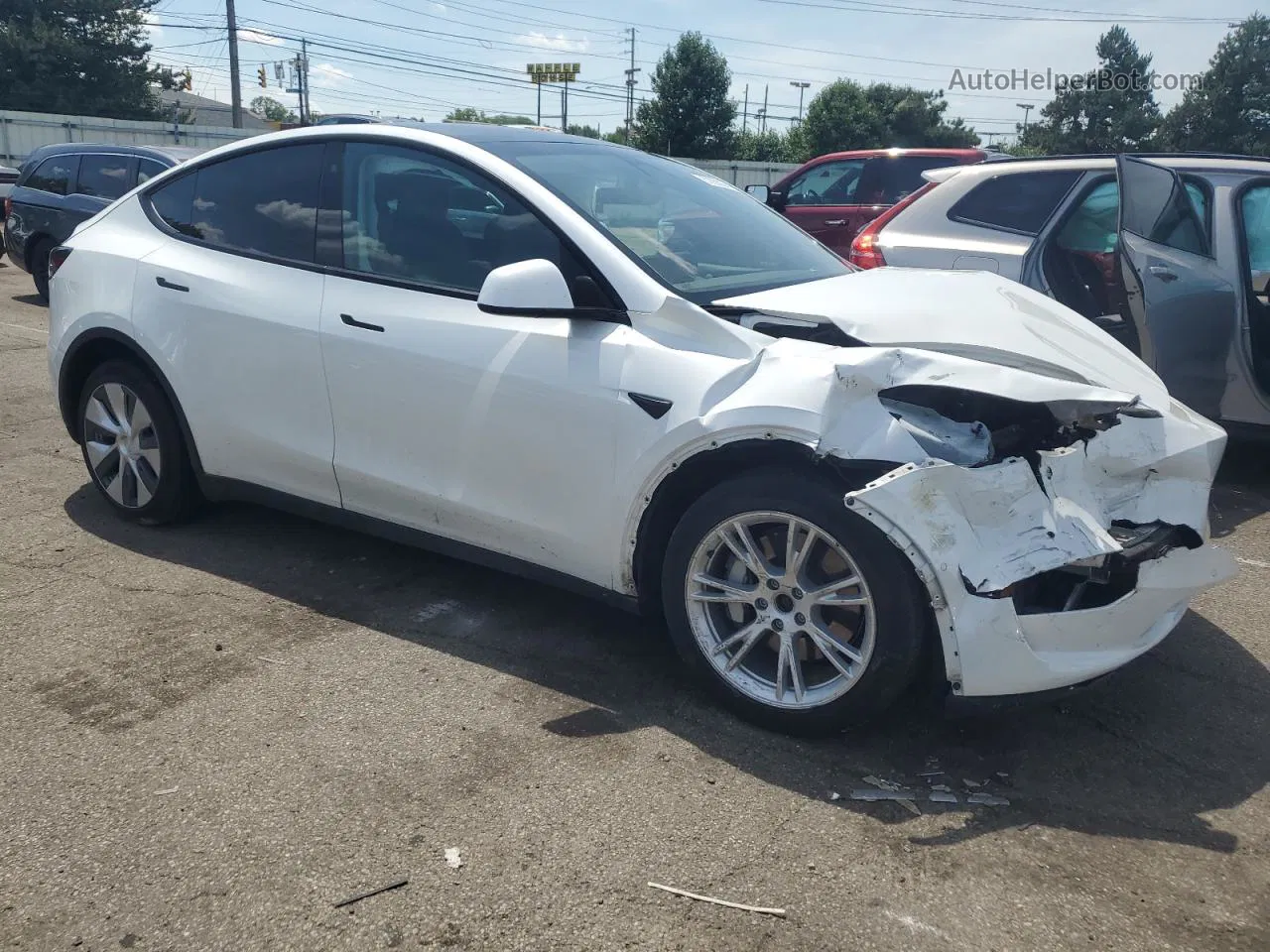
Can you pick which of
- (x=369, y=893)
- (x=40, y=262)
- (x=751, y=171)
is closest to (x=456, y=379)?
(x=369, y=893)

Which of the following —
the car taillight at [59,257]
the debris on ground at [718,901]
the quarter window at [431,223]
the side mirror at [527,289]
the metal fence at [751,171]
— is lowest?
the debris on ground at [718,901]

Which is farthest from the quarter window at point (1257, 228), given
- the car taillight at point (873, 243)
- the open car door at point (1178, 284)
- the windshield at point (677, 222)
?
the windshield at point (677, 222)

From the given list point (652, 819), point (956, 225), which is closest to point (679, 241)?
point (652, 819)

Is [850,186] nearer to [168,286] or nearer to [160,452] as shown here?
[168,286]

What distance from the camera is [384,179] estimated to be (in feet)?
12.9

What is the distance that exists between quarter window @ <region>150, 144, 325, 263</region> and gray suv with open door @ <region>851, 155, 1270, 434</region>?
11.8ft

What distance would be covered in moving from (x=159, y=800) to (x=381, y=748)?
1.90ft

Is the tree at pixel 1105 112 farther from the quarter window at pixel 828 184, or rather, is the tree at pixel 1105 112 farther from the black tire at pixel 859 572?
the black tire at pixel 859 572

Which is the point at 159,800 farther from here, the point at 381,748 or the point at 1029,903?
the point at 1029,903

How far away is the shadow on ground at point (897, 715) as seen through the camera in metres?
2.87

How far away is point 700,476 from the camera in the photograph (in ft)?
10.6

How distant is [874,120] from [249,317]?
5532cm

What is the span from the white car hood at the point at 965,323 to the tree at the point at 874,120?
52.1 meters

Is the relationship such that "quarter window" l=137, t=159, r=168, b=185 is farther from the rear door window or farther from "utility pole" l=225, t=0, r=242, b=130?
"utility pole" l=225, t=0, r=242, b=130
